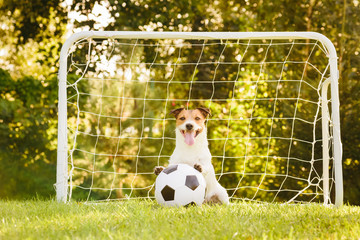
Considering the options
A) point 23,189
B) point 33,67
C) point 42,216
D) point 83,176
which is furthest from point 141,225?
point 33,67

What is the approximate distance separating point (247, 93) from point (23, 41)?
172 inches

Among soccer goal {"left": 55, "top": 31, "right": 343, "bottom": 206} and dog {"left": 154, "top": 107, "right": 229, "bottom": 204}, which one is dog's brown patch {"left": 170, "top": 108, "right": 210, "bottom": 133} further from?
→ soccer goal {"left": 55, "top": 31, "right": 343, "bottom": 206}

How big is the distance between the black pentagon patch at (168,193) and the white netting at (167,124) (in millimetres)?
1934

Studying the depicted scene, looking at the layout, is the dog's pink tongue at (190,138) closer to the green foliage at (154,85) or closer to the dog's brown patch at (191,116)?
the dog's brown patch at (191,116)

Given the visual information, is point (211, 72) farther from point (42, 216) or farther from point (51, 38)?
point (42, 216)

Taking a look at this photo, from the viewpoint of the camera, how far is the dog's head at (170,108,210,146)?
4.19 meters

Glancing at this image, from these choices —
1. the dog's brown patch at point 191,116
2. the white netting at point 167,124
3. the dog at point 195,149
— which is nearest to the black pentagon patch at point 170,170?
the dog at point 195,149

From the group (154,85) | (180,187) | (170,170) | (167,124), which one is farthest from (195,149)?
(154,85)

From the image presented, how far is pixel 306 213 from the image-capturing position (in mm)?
3641

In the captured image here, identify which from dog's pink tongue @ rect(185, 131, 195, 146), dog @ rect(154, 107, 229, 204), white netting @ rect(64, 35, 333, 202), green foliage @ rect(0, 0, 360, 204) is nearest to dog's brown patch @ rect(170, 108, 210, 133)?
dog @ rect(154, 107, 229, 204)

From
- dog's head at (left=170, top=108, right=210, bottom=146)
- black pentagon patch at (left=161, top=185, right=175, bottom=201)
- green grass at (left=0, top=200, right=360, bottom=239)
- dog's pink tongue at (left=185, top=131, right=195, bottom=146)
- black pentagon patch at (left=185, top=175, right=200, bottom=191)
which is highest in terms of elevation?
dog's head at (left=170, top=108, right=210, bottom=146)

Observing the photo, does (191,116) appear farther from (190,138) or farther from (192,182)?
(192,182)

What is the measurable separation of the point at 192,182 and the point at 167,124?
3.86 metres

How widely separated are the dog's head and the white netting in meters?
1.59
